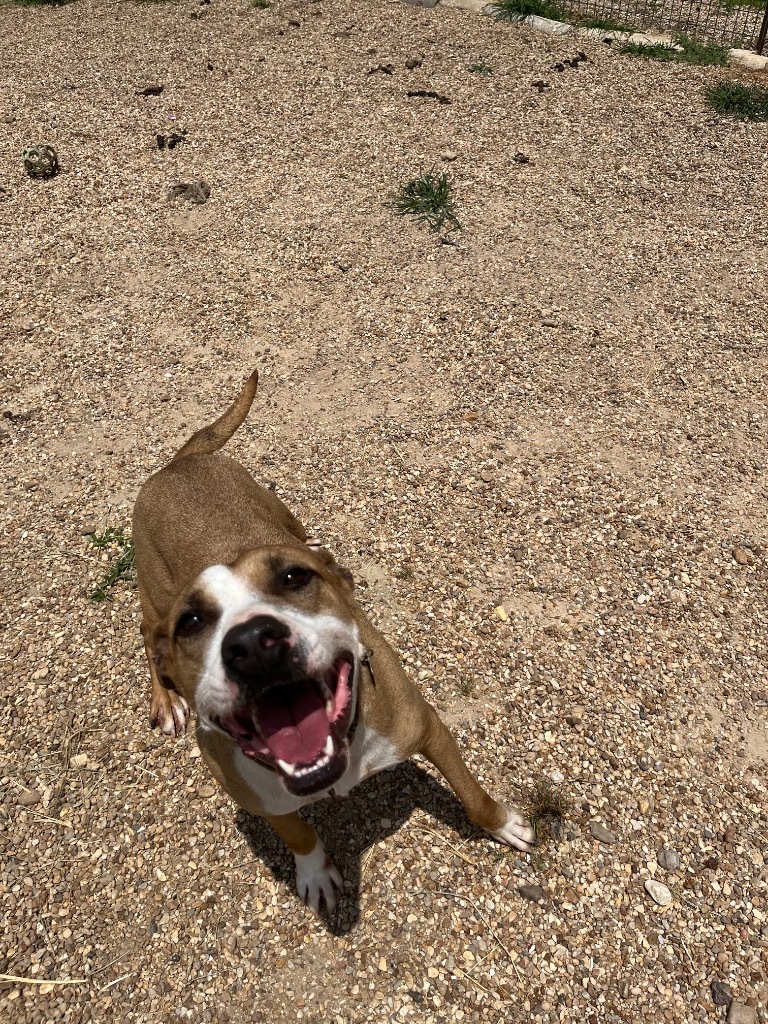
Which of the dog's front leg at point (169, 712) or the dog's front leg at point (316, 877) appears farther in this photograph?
the dog's front leg at point (169, 712)

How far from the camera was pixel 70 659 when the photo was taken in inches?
173

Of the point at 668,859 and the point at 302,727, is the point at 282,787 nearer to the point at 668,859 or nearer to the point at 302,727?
the point at 302,727

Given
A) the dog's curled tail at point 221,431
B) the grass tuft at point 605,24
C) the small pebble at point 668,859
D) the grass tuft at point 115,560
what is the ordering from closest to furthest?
the small pebble at point 668,859 → the dog's curled tail at point 221,431 → the grass tuft at point 115,560 → the grass tuft at point 605,24

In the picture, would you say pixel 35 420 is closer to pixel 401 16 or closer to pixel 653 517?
pixel 653 517

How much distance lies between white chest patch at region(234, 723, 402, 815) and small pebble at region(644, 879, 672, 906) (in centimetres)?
153

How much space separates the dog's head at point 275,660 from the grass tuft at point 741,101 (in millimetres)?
9201

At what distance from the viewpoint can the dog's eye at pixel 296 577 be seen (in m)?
2.50

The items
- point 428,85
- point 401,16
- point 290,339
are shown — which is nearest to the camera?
point 290,339

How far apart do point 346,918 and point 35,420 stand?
4.70 meters

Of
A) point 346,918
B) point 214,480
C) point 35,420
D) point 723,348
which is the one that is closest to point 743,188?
point 723,348

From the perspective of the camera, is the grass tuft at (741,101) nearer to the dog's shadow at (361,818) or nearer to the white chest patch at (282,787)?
the dog's shadow at (361,818)

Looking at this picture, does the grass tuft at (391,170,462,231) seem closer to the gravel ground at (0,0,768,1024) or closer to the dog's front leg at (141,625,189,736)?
the gravel ground at (0,0,768,1024)

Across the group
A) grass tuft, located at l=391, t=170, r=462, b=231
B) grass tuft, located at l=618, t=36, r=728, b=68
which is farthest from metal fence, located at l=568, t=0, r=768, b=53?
grass tuft, located at l=391, t=170, r=462, b=231

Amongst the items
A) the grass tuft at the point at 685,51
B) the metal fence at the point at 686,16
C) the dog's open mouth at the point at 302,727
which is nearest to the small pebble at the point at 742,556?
the dog's open mouth at the point at 302,727
